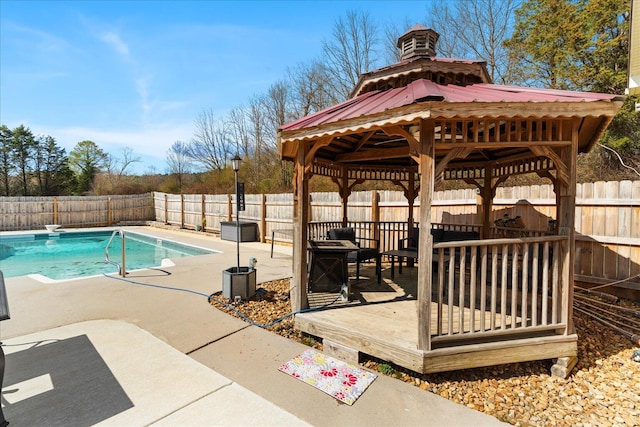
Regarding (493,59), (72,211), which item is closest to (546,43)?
(493,59)

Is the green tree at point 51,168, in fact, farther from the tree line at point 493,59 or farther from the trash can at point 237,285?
the trash can at point 237,285

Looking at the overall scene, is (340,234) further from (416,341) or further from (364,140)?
(416,341)

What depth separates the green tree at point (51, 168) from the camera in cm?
2062

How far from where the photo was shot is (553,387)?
2.87 metres

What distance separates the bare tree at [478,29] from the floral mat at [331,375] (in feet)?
48.0

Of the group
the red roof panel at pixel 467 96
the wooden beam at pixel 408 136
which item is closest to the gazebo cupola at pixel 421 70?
the red roof panel at pixel 467 96

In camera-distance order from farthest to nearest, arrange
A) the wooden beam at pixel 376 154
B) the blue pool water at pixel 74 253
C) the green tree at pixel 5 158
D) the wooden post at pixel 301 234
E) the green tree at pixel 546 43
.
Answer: the green tree at pixel 5 158 → the green tree at pixel 546 43 → the blue pool water at pixel 74 253 → the wooden beam at pixel 376 154 → the wooden post at pixel 301 234

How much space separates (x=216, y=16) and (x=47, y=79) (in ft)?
15.2

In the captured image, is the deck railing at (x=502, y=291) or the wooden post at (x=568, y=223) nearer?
the deck railing at (x=502, y=291)

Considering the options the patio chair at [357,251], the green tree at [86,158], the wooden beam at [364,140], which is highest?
the green tree at [86,158]

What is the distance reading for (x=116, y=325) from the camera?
3.91m

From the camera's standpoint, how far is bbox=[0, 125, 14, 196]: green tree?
19.1 metres

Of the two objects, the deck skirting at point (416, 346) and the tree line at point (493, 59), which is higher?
the tree line at point (493, 59)

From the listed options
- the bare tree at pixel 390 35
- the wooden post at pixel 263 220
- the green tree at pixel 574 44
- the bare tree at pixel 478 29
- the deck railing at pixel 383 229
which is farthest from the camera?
the bare tree at pixel 390 35
